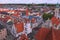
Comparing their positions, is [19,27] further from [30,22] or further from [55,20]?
[55,20]

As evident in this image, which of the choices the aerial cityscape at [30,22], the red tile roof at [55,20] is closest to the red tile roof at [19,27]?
the aerial cityscape at [30,22]

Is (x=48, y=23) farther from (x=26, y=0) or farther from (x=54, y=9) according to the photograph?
(x=26, y=0)

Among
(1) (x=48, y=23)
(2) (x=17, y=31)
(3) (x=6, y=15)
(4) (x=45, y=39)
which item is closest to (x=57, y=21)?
(1) (x=48, y=23)

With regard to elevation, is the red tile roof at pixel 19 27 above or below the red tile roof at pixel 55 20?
below

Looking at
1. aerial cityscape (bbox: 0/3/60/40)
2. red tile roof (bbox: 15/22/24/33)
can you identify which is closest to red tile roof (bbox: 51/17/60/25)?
aerial cityscape (bbox: 0/3/60/40)

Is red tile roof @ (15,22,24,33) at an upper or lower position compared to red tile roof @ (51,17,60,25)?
lower

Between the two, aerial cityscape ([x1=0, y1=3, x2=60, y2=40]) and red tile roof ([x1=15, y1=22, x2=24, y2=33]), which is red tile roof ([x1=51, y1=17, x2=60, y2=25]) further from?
red tile roof ([x1=15, y1=22, x2=24, y2=33])

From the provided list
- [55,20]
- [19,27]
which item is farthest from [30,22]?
[55,20]

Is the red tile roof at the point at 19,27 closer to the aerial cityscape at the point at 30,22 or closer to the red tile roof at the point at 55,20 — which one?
the aerial cityscape at the point at 30,22
